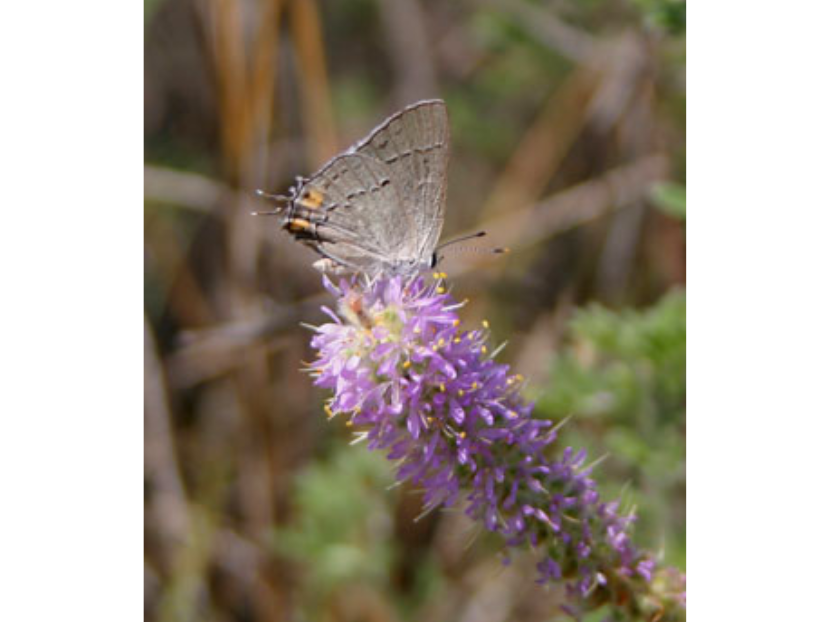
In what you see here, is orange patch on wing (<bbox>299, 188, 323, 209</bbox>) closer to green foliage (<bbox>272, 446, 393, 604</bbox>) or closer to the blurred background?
the blurred background

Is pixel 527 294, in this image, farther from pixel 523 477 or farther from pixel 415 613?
pixel 523 477

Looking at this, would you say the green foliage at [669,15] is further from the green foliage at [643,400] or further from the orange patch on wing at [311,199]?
the orange patch on wing at [311,199]

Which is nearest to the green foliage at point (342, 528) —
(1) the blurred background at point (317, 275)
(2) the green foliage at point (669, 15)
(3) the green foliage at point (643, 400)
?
(1) the blurred background at point (317, 275)

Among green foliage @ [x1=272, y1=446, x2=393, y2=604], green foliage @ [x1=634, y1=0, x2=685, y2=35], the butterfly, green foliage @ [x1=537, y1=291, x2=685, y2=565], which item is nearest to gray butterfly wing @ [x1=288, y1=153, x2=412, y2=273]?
the butterfly

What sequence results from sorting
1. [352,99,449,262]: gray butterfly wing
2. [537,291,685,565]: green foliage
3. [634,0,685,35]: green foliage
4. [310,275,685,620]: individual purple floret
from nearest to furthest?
[310,275,685,620]: individual purple floret, [352,99,449,262]: gray butterfly wing, [634,0,685,35]: green foliage, [537,291,685,565]: green foliage

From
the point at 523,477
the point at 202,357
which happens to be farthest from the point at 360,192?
the point at 202,357

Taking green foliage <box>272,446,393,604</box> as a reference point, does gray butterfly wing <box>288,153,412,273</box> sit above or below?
above
